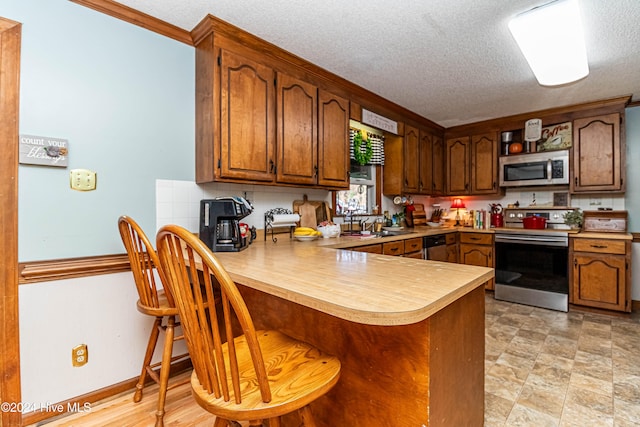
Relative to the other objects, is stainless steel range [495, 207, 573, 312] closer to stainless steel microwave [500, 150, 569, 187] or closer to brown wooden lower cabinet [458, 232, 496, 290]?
brown wooden lower cabinet [458, 232, 496, 290]

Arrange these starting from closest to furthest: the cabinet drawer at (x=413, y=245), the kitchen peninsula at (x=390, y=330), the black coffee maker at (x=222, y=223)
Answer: the kitchen peninsula at (x=390, y=330)
the black coffee maker at (x=222, y=223)
the cabinet drawer at (x=413, y=245)

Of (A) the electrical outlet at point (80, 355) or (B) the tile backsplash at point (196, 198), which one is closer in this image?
(A) the electrical outlet at point (80, 355)

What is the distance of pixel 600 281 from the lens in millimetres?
3127

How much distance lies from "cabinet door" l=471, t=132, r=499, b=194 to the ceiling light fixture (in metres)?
1.78

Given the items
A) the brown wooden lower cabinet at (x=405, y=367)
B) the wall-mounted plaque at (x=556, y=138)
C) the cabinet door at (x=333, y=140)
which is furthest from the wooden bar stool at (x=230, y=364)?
the wall-mounted plaque at (x=556, y=138)

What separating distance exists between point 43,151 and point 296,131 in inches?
61.9

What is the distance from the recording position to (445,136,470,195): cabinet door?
4.32 metres

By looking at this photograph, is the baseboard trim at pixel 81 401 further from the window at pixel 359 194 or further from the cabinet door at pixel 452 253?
the cabinet door at pixel 452 253

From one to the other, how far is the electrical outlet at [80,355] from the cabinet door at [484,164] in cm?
442

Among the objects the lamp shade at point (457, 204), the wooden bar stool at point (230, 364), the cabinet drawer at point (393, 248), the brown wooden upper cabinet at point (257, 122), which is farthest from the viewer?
the lamp shade at point (457, 204)

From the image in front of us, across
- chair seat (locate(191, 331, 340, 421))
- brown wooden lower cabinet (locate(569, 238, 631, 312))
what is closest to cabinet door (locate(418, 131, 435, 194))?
brown wooden lower cabinet (locate(569, 238, 631, 312))

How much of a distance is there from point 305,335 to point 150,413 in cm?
103

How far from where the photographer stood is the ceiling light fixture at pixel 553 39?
1.77 metres

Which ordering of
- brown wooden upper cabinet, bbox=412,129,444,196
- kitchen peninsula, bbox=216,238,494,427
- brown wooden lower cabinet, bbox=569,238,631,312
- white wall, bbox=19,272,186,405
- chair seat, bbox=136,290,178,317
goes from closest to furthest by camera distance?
kitchen peninsula, bbox=216,238,494,427 → chair seat, bbox=136,290,178,317 → white wall, bbox=19,272,186,405 → brown wooden lower cabinet, bbox=569,238,631,312 → brown wooden upper cabinet, bbox=412,129,444,196
